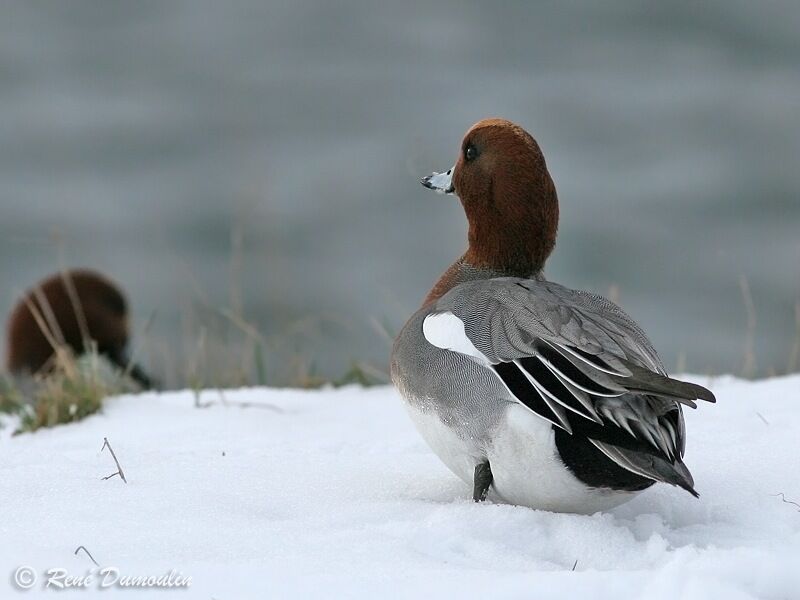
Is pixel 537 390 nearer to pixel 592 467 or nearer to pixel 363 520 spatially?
pixel 592 467

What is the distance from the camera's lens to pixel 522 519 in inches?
114

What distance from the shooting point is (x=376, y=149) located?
13.9m

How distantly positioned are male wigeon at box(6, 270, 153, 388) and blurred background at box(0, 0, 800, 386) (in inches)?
40.0

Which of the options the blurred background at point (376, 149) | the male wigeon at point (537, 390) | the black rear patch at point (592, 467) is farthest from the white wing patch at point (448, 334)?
the blurred background at point (376, 149)

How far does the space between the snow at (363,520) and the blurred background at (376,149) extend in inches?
137

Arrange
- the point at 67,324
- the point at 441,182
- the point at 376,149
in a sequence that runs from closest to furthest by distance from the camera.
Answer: the point at 441,182, the point at 67,324, the point at 376,149

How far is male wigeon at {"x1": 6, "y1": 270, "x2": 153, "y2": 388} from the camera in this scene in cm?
652

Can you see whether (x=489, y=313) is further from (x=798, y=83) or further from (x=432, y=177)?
(x=798, y=83)

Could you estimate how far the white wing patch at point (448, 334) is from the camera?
311 cm

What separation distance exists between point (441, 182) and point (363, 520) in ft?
4.44

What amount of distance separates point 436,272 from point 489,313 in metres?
7.67

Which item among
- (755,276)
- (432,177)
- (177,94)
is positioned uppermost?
(432,177)

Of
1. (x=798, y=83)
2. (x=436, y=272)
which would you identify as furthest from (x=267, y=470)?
(x=798, y=83)

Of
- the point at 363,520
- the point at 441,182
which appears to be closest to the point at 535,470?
the point at 363,520
